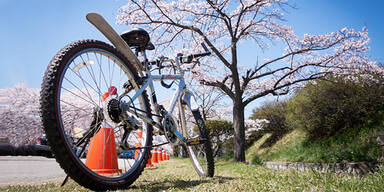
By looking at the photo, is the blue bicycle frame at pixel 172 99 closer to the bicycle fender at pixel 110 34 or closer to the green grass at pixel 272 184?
the bicycle fender at pixel 110 34

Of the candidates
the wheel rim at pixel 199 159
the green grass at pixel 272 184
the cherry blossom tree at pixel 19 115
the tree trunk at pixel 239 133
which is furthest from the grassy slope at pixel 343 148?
the cherry blossom tree at pixel 19 115

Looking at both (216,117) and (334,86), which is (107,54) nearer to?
(334,86)

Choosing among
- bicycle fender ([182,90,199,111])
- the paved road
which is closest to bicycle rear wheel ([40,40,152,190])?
bicycle fender ([182,90,199,111])

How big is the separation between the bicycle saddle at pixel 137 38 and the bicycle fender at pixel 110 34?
10.8 inches

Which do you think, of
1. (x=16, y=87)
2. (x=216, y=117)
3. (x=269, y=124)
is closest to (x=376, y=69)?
(x=269, y=124)

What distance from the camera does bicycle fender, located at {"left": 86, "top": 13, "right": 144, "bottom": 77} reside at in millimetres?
2105

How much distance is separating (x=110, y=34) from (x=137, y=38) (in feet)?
1.51

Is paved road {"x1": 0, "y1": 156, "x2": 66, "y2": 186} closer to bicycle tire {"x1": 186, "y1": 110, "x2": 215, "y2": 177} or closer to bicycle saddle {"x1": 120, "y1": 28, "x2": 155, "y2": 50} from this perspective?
bicycle tire {"x1": 186, "y1": 110, "x2": 215, "y2": 177}

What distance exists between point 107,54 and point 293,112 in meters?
9.90

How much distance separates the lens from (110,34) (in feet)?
7.35

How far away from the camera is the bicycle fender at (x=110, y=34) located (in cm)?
211

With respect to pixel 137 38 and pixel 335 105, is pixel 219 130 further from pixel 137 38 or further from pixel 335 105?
pixel 137 38

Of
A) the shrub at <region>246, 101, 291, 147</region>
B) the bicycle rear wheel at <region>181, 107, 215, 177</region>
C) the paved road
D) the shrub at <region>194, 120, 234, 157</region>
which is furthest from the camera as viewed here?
the shrub at <region>194, 120, 234, 157</region>

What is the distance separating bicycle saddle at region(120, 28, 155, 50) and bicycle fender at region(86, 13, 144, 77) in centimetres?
27
